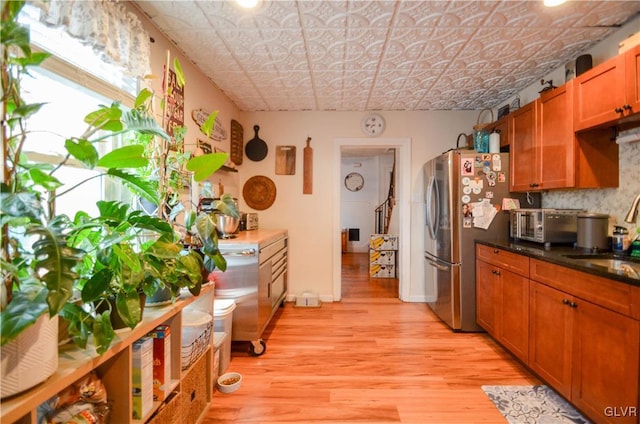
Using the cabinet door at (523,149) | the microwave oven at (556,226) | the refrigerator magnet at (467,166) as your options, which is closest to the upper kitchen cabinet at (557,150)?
the cabinet door at (523,149)

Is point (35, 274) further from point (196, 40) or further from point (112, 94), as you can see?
point (196, 40)

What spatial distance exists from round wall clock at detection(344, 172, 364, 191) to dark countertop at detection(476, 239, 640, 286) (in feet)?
15.8

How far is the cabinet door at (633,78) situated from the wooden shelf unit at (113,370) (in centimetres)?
255

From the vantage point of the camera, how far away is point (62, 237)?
2.25 feet

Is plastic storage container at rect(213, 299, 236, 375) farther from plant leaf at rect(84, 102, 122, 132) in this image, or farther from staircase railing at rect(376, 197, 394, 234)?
staircase railing at rect(376, 197, 394, 234)

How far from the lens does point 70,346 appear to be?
87 cm

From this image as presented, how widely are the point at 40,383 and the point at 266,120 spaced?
334 cm

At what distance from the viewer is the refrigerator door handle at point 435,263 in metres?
2.84

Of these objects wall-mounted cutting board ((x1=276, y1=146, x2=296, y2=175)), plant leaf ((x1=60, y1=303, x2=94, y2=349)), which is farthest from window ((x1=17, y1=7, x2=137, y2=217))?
wall-mounted cutting board ((x1=276, y1=146, x2=296, y2=175))

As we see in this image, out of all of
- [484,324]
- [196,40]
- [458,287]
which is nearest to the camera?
[196,40]

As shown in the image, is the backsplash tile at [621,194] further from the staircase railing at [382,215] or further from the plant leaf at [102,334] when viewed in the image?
the staircase railing at [382,215]

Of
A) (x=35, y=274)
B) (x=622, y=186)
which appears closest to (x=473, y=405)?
(x=622, y=186)

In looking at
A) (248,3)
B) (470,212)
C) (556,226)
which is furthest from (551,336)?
(248,3)

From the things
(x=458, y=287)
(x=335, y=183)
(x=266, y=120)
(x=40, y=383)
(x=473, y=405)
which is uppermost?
(x=266, y=120)
